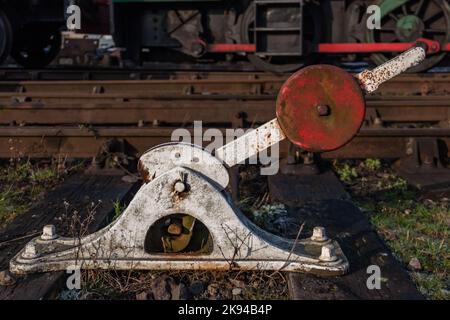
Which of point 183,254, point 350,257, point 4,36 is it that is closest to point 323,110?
point 350,257

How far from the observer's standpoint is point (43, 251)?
238 centimetres

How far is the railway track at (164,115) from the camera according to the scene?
13.4 feet

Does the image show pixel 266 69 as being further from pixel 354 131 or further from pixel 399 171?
pixel 354 131

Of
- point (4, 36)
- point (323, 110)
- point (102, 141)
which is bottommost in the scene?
point (102, 141)

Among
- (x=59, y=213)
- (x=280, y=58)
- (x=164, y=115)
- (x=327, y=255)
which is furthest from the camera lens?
(x=280, y=58)

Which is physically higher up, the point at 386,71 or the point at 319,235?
the point at 386,71

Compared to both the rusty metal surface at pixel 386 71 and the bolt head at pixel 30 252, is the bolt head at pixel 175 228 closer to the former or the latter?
the bolt head at pixel 30 252

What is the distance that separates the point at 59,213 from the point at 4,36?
500 cm

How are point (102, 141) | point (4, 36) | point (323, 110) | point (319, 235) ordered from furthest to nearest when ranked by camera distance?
point (4, 36)
point (102, 141)
point (319, 235)
point (323, 110)

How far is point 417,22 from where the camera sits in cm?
746

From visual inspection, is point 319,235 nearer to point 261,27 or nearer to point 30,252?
point 30,252

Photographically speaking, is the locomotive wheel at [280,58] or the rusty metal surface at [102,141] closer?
the rusty metal surface at [102,141]

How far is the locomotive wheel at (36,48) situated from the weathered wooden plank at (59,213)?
632 centimetres

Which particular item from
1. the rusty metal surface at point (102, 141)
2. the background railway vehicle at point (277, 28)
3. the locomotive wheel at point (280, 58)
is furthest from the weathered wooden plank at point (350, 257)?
the locomotive wheel at point (280, 58)
